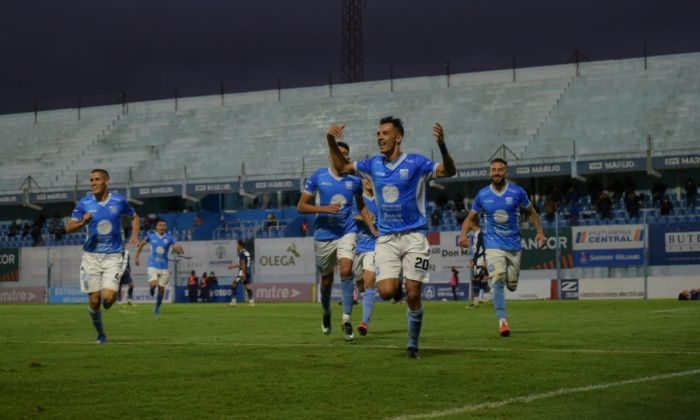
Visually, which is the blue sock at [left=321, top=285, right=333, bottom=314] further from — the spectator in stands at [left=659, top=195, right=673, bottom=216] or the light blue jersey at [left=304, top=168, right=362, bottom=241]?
the spectator in stands at [left=659, top=195, right=673, bottom=216]

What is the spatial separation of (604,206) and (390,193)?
1343 inches

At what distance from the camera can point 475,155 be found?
55.6 metres

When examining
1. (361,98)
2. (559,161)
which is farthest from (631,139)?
(361,98)

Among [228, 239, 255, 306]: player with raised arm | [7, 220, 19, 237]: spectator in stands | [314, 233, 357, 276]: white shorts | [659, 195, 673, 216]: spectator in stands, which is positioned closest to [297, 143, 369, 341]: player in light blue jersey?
[314, 233, 357, 276]: white shorts

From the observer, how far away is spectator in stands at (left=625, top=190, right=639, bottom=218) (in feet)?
146

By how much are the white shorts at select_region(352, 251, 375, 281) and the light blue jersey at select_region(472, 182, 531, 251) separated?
1978 mm

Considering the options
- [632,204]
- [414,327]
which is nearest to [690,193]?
[632,204]

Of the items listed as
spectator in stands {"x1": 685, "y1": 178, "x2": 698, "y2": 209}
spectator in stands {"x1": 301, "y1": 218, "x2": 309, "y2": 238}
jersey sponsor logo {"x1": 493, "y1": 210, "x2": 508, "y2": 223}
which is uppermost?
spectator in stands {"x1": 685, "y1": 178, "x2": 698, "y2": 209}

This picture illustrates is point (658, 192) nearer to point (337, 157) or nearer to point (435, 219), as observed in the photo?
point (435, 219)

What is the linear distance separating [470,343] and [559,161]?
1386 inches

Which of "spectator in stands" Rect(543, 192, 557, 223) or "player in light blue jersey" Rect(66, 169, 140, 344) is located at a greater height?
"spectator in stands" Rect(543, 192, 557, 223)

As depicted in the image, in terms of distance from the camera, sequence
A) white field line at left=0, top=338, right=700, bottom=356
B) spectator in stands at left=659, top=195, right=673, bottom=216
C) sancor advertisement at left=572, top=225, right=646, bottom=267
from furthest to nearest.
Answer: spectator in stands at left=659, top=195, right=673, bottom=216, sancor advertisement at left=572, top=225, right=646, bottom=267, white field line at left=0, top=338, right=700, bottom=356

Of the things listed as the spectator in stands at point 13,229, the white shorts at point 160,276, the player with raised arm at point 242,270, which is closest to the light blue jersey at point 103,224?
the white shorts at point 160,276

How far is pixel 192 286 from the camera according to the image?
4800cm
